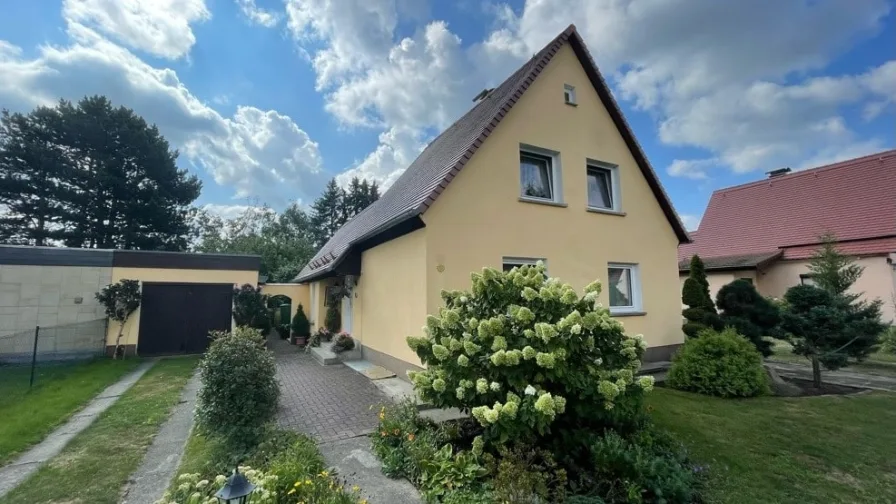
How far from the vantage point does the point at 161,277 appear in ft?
42.7

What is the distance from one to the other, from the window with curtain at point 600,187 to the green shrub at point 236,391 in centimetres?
864

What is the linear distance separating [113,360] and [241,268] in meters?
4.59

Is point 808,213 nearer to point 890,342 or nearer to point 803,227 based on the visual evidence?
point 803,227

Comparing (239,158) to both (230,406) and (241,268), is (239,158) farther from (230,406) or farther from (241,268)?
(230,406)

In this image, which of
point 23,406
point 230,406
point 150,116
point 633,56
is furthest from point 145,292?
point 150,116

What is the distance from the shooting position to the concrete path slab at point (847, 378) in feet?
28.2

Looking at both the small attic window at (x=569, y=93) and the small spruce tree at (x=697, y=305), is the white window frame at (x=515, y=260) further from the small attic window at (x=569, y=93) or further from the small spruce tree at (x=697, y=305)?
the small spruce tree at (x=697, y=305)

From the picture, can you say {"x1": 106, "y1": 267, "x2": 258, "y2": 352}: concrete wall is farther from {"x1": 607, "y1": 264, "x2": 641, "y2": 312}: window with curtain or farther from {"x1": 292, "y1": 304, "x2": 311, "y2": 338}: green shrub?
{"x1": 607, "y1": 264, "x2": 641, "y2": 312}: window with curtain

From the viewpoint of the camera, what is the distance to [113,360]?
11.8 metres

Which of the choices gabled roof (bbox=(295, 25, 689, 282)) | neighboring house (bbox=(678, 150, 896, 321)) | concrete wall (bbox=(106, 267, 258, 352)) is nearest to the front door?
gabled roof (bbox=(295, 25, 689, 282))

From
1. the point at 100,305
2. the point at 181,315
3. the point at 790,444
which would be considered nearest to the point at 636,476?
the point at 790,444

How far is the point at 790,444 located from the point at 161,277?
16830mm

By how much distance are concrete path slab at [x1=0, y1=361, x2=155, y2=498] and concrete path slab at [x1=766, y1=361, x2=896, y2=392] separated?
Result: 14.6 m

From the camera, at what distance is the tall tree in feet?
77.4
